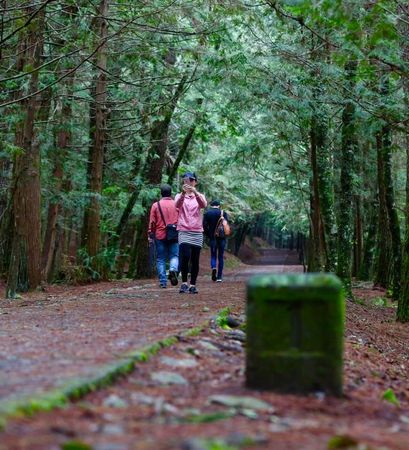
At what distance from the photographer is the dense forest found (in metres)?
12.4

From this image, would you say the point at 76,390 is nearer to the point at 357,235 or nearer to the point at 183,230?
the point at 183,230

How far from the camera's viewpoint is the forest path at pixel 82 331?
14.7 ft

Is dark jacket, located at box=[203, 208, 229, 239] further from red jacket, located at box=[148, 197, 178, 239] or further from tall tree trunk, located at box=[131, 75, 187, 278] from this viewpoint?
tall tree trunk, located at box=[131, 75, 187, 278]

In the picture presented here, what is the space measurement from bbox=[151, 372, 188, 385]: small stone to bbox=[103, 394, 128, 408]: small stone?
651 mm

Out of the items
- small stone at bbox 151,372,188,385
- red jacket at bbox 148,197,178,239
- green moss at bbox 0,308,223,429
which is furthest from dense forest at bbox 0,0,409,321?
small stone at bbox 151,372,188,385

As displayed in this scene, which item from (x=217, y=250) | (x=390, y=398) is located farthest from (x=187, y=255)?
(x=390, y=398)

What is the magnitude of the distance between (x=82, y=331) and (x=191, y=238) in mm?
4894

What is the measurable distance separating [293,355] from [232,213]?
30.6 m

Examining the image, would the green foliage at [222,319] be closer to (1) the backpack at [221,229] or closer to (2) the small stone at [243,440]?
(2) the small stone at [243,440]

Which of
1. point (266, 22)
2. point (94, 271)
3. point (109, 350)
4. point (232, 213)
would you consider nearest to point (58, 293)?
point (94, 271)

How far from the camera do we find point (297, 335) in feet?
15.3

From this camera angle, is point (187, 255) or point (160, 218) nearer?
point (187, 255)

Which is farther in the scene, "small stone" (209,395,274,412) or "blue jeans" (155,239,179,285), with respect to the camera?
"blue jeans" (155,239,179,285)

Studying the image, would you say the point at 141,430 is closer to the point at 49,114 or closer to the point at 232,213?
the point at 49,114
